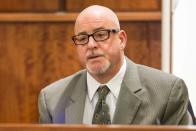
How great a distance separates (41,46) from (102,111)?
959 mm

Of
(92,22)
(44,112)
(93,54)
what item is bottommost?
(44,112)

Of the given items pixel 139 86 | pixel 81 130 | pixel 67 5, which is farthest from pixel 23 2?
pixel 81 130

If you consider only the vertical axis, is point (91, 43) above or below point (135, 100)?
above

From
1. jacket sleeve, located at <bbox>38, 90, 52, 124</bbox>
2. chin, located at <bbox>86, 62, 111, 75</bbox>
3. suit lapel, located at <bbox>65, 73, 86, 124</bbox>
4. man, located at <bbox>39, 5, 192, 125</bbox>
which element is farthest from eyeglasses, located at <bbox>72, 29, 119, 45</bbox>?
jacket sleeve, located at <bbox>38, 90, 52, 124</bbox>

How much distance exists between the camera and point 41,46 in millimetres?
2527

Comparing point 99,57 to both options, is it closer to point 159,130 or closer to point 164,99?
point 164,99

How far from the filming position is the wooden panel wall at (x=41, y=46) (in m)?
2.46

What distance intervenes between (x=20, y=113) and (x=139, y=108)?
1.09 meters

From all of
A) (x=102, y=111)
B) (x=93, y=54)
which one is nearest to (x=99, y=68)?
(x=93, y=54)

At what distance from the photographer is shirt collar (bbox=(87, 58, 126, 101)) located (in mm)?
1768

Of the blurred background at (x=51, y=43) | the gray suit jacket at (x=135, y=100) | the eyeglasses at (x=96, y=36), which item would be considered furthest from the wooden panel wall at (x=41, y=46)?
the eyeglasses at (x=96, y=36)

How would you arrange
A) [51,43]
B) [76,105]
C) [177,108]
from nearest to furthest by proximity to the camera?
[177,108], [76,105], [51,43]

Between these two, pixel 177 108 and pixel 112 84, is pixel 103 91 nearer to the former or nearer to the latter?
pixel 112 84

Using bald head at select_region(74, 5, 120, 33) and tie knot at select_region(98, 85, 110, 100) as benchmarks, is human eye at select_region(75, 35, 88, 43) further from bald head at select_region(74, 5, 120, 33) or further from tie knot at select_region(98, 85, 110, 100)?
tie knot at select_region(98, 85, 110, 100)
